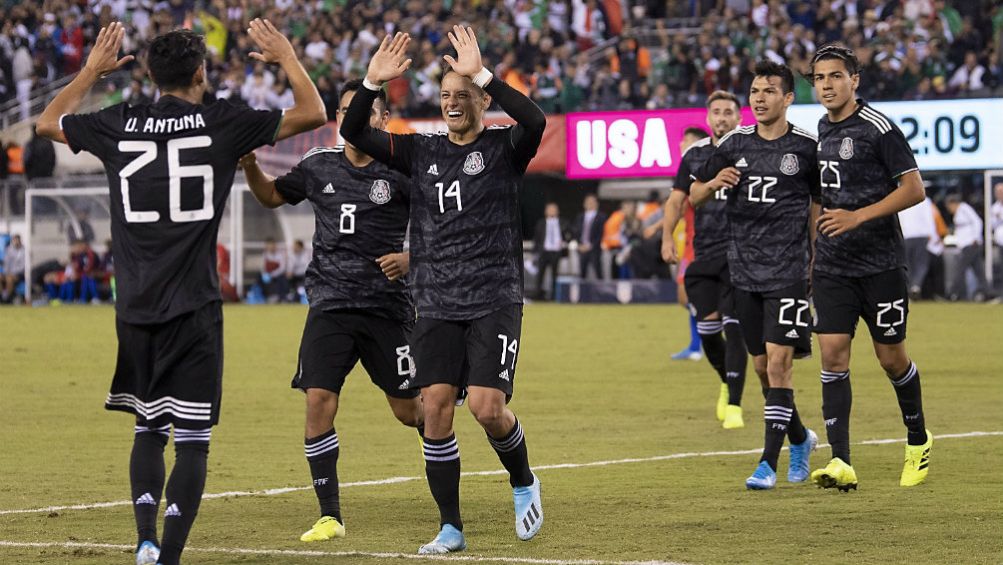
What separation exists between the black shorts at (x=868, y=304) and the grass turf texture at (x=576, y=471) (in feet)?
2.85

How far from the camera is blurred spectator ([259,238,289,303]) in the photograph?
3161 centimetres

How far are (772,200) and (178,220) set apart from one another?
164 inches

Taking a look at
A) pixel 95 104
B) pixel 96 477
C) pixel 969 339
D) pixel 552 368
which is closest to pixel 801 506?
pixel 96 477

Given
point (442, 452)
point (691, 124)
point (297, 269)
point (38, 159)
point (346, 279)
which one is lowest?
point (442, 452)

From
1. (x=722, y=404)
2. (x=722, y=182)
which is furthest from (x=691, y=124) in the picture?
(x=722, y=182)

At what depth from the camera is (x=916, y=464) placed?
357 inches

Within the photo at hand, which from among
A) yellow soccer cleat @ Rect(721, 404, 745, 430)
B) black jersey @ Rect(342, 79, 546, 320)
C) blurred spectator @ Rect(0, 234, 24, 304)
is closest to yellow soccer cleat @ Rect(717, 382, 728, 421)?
yellow soccer cleat @ Rect(721, 404, 745, 430)

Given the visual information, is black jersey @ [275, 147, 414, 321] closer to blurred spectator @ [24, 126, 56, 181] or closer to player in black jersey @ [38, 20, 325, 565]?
player in black jersey @ [38, 20, 325, 565]

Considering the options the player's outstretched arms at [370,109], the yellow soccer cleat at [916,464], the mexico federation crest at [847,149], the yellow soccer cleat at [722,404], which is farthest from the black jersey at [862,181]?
the yellow soccer cleat at [722,404]

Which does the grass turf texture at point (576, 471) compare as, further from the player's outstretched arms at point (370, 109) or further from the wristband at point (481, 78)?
the wristband at point (481, 78)

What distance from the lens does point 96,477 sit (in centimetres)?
969

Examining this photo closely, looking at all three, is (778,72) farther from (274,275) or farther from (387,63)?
(274,275)

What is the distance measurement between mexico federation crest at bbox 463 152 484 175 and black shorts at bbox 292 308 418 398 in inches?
39.0

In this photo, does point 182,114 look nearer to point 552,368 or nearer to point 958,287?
point 552,368
